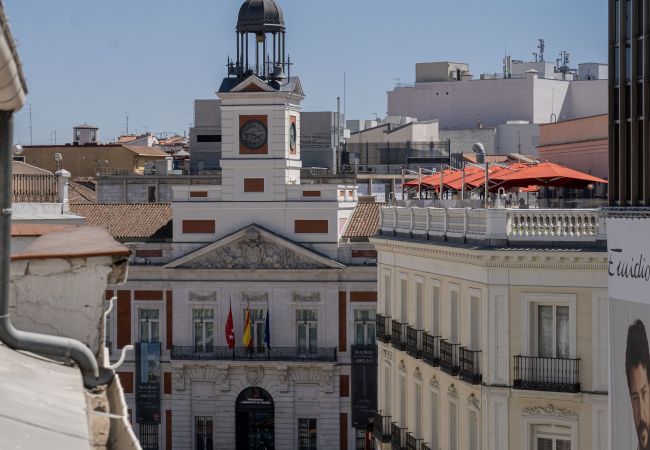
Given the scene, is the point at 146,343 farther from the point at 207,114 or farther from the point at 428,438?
the point at 428,438

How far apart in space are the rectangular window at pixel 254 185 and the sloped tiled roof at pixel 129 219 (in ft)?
11.9

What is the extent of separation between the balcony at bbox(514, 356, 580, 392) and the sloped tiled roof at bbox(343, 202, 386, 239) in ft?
125

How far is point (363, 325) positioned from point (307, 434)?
16.1ft

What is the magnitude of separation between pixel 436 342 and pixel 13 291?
23.3m

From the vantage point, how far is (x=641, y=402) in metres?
22.7

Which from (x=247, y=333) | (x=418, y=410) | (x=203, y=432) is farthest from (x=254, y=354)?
(x=418, y=410)

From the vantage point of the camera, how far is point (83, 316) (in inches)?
372

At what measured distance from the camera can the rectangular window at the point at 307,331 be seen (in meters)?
66.1

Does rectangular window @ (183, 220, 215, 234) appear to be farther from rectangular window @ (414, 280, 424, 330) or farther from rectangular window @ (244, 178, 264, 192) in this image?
rectangular window @ (414, 280, 424, 330)

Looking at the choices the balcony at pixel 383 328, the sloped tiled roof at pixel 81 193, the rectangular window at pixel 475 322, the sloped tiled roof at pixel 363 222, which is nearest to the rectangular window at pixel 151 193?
the sloped tiled roof at pixel 81 193

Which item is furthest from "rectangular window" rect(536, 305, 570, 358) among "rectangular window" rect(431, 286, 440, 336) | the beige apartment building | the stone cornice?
"rectangular window" rect(431, 286, 440, 336)

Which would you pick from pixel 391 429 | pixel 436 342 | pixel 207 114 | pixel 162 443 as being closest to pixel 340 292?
pixel 162 443

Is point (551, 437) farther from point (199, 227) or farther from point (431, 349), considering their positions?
point (199, 227)

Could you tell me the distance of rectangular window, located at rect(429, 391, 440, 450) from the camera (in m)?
32.3
